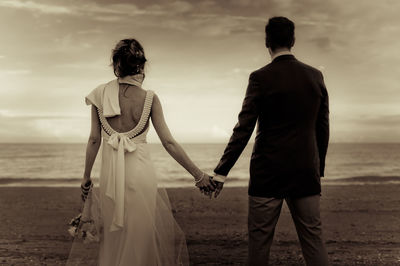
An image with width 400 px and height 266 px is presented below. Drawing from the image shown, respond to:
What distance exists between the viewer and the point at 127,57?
3467 mm

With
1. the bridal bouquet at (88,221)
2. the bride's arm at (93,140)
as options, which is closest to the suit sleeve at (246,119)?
the bride's arm at (93,140)

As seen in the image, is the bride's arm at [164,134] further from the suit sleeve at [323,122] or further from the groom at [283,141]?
the suit sleeve at [323,122]

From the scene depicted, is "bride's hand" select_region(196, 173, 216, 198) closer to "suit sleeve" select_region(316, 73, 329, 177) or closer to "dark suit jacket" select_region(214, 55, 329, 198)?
"dark suit jacket" select_region(214, 55, 329, 198)

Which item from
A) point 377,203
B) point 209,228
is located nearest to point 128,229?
point 209,228

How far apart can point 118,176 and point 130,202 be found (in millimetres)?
246

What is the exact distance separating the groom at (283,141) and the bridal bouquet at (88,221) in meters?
1.28

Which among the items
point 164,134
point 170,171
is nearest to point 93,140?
point 164,134

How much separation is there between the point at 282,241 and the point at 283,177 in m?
3.74

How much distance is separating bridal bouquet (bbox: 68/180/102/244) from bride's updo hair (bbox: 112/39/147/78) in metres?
1.00

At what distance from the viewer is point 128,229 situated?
3.51m

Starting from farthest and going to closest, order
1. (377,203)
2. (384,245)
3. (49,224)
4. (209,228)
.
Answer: (377,203), (49,224), (209,228), (384,245)

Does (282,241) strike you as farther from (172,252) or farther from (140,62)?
(140,62)

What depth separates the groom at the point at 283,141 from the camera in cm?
328

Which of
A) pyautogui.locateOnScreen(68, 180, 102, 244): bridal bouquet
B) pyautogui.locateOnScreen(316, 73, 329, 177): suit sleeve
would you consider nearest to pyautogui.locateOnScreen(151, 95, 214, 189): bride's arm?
pyautogui.locateOnScreen(68, 180, 102, 244): bridal bouquet
